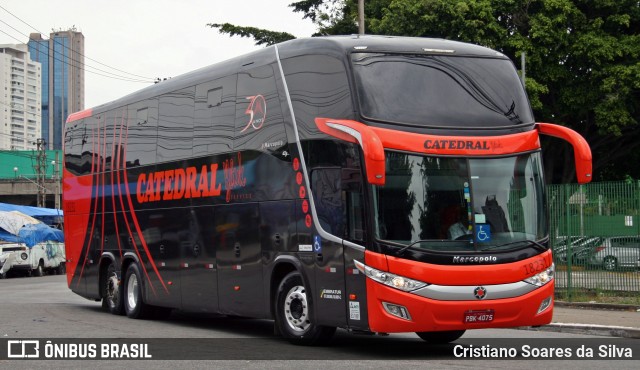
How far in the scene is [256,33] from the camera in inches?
1647

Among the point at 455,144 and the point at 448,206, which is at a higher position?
the point at 455,144

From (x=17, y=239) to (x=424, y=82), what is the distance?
1553 inches

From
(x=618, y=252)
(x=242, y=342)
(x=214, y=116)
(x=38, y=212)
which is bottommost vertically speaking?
(x=242, y=342)

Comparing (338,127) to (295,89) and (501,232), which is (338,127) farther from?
(501,232)

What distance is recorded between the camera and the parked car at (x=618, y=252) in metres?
20.3

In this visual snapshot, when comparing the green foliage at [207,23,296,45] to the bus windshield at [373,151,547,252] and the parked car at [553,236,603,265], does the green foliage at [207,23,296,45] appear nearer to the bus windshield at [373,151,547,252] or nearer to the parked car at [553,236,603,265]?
the parked car at [553,236,603,265]

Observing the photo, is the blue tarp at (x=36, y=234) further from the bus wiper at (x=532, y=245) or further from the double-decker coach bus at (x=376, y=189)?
the bus wiper at (x=532, y=245)

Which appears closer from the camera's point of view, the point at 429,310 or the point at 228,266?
the point at 429,310

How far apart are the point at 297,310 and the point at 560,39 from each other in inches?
998

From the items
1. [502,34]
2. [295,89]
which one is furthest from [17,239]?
[295,89]

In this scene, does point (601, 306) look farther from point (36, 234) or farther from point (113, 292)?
point (36, 234)

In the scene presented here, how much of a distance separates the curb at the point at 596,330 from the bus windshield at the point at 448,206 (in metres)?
4.39

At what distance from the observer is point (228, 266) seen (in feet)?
51.7

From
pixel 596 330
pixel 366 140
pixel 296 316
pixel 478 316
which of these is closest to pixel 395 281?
pixel 478 316
